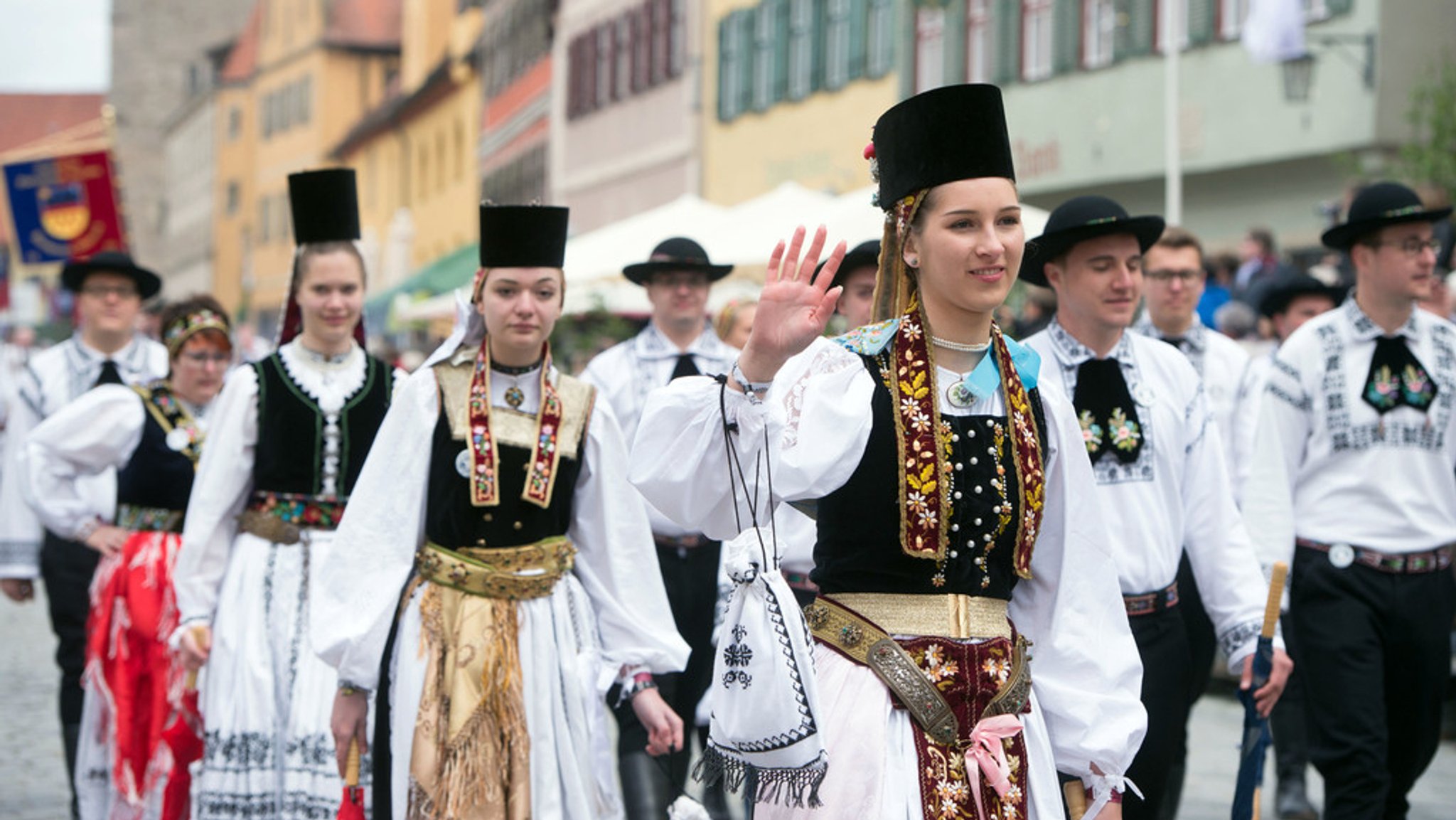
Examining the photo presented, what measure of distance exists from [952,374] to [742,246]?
10179mm

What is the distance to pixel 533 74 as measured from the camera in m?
48.4

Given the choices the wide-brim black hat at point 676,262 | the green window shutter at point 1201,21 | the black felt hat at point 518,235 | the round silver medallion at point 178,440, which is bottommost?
the round silver medallion at point 178,440

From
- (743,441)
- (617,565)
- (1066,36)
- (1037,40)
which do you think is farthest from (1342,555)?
(1037,40)

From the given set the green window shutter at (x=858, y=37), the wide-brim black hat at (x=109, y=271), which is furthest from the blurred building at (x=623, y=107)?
the wide-brim black hat at (x=109, y=271)

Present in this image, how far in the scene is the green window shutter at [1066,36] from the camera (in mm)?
26000

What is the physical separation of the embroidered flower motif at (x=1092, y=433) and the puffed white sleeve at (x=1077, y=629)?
1745mm

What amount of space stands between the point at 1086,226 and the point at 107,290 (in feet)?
19.3

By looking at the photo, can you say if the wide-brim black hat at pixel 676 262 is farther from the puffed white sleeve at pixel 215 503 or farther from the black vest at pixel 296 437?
the puffed white sleeve at pixel 215 503

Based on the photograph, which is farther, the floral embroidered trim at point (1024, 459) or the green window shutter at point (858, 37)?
the green window shutter at point (858, 37)

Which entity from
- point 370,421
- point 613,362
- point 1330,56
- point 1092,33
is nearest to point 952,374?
point 370,421

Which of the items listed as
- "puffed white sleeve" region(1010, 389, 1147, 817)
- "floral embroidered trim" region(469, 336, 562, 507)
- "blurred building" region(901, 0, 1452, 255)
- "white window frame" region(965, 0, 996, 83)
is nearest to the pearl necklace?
"puffed white sleeve" region(1010, 389, 1147, 817)

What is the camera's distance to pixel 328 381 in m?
7.07

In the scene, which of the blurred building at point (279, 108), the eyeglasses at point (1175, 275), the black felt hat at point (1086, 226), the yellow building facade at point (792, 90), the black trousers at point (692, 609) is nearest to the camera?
the black felt hat at point (1086, 226)

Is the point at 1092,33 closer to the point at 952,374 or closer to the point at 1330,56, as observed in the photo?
the point at 1330,56
